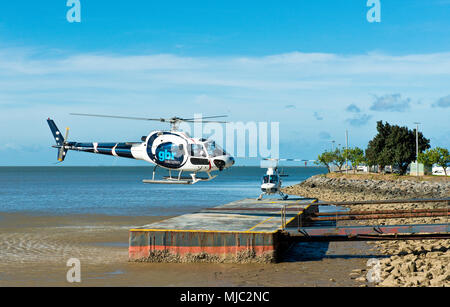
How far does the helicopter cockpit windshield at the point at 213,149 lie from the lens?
2469cm

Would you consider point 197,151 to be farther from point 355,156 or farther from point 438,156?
point 355,156

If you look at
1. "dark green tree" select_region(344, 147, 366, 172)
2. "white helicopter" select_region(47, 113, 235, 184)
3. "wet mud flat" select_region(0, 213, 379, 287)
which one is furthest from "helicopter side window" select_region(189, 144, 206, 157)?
"dark green tree" select_region(344, 147, 366, 172)

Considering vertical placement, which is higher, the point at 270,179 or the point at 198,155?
the point at 198,155

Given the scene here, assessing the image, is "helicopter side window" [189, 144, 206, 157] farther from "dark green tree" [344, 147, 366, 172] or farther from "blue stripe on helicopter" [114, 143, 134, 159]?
"dark green tree" [344, 147, 366, 172]

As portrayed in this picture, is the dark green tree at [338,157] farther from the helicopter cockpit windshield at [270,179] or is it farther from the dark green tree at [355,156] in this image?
the helicopter cockpit windshield at [270,179]

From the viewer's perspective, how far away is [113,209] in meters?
51.3

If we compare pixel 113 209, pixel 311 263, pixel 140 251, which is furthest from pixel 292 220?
pixel 113 209

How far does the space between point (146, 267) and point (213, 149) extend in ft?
23.3

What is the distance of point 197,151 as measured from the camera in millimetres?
24812

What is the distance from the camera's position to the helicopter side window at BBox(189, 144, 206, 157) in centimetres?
2474

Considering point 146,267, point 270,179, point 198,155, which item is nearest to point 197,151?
point 198,155

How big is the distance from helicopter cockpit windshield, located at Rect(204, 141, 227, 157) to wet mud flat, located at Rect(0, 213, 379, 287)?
578 cm

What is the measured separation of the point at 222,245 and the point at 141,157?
→ 842cm

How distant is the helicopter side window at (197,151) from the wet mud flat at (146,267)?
5.84 meters
